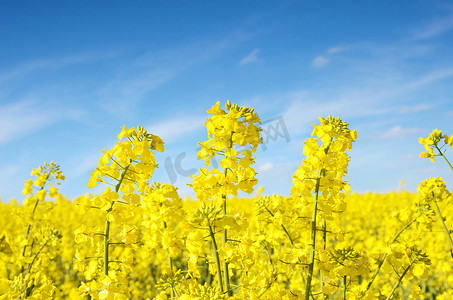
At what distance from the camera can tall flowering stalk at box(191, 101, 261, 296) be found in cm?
225

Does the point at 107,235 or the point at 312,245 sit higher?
the point at 107,235

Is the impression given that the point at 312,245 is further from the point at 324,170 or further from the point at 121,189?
the point at 121,189

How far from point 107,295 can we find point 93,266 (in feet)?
0.98

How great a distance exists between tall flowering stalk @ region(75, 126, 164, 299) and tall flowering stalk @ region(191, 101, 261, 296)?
393 mm

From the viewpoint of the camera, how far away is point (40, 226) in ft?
18.3

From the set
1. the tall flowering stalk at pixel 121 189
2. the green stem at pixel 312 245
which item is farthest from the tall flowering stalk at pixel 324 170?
the tall flowering stalk at pixel 121 189

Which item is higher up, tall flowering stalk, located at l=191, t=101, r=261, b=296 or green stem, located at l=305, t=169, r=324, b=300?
tall flowering stalk, located at l=191, t=101, r=261, b=296

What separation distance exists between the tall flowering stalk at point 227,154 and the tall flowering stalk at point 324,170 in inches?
15.2

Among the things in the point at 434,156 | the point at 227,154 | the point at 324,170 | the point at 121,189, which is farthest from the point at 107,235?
the point at 434,156

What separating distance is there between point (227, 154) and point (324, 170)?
0.70 metres

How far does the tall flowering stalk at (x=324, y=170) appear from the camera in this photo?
7.91 feet

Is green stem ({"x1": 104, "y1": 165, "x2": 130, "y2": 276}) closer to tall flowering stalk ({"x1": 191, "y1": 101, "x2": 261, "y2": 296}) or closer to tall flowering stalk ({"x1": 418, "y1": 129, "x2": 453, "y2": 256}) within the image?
tall flowering stalk ({"x1": 191, "y1": 101, "x2": 261, "y2": 296})

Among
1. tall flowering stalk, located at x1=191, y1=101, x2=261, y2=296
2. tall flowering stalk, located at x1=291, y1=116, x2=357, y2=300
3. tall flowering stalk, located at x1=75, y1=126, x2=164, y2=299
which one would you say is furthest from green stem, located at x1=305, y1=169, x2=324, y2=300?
tall flowering stalk, located at x1=75, y1=126, x2=164, y2=299

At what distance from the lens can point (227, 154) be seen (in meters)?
2.28
